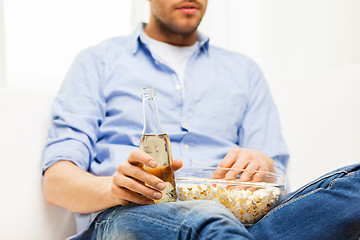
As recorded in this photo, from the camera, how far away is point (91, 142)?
137 centimetres

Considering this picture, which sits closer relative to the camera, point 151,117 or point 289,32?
point 151,117

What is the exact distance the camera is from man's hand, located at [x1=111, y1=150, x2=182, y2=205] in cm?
88

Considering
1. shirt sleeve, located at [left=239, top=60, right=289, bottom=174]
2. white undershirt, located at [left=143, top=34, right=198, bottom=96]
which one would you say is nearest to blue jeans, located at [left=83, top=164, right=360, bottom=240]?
shirt sleeve, located at [left=239, top=60, right=289, bottom=174]

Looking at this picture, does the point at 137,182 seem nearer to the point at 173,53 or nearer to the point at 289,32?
the point at 173,53

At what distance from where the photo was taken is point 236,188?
0.96m

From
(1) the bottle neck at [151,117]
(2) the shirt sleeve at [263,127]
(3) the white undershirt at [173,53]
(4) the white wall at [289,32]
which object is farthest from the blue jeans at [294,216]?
(4) the white wall at [289,32]

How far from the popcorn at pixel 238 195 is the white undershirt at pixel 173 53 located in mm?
634

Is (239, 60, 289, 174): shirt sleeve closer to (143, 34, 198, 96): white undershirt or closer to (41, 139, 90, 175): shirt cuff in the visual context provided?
(143, 34, 198, 96): white undershirt

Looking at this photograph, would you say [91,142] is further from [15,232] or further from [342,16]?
[342,16]

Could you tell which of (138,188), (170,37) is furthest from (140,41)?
(138,188)

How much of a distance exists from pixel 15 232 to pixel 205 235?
60cm

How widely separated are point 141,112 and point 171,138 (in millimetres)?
120

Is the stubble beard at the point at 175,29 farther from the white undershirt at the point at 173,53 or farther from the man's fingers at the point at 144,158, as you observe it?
the man's fingers at the point at 144,158

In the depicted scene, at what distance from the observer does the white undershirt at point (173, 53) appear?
158 centimetres
